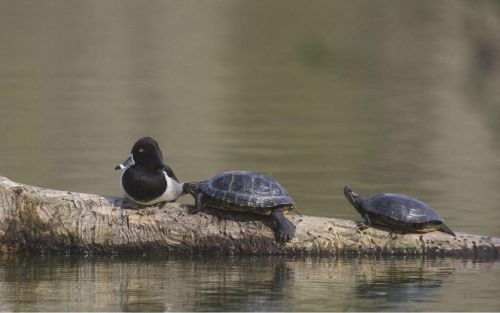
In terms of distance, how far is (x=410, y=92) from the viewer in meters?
31.4

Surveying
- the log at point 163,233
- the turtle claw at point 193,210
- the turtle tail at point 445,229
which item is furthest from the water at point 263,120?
the turtle claw at point 193,210

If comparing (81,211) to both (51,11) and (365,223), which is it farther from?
(51,11)

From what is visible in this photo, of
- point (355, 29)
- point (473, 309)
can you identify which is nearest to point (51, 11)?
point (355, 29)

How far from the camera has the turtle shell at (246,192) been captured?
12.0m

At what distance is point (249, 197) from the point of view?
12008mm

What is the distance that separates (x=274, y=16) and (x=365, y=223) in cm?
3919

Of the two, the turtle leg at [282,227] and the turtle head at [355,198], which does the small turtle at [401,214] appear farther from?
the turtle leg at [282,227]

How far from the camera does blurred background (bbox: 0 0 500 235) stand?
54.8 feet

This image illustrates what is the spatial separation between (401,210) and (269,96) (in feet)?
58.2

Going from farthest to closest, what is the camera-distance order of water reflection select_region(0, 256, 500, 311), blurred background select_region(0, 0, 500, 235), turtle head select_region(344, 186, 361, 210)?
blurred background select_region(0, 0, 500, 235) → turtle head select_region(344, 186, 361, 210) → water reflection select_region(0, 256, 500, 311)

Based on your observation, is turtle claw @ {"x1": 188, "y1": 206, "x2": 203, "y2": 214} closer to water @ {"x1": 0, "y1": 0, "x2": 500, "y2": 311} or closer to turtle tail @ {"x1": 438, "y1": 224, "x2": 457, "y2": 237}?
water @ {"x1": 0, "y1": 0, "x2": 500, "y2": 311}

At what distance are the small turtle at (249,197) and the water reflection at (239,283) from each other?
36cm

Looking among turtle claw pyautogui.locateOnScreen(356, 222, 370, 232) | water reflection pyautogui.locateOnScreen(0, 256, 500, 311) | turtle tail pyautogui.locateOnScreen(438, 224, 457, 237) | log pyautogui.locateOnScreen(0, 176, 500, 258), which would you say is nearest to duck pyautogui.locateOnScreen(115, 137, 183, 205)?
log pyautogui.locateOnScreen(0, 176, 500, 258)

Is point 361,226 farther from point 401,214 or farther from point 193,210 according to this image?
point 193,210
